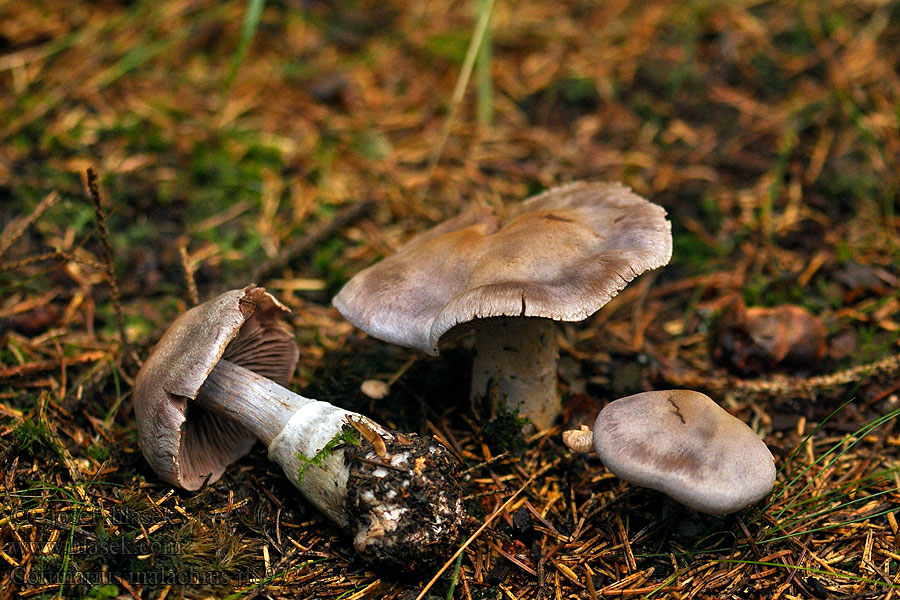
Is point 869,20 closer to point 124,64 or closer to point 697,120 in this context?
point 697,120

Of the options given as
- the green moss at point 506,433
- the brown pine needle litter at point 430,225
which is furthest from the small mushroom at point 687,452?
the green moss at point 506,433

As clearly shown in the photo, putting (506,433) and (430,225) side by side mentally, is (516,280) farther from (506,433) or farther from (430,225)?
(430,225)

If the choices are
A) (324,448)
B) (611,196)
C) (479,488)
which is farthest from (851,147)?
(324,448)


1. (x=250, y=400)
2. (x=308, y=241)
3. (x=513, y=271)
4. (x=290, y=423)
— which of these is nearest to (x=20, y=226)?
(x=308, y=241)

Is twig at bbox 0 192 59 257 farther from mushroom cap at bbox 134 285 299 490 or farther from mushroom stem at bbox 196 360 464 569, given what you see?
mushroom stem at bbox 196 360 464 569

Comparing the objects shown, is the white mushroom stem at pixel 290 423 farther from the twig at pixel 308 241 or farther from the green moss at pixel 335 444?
the twig at pixel 308 241

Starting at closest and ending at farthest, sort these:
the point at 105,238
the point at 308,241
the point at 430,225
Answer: the point at 105,238
the point at 308,241
the point at 430,225

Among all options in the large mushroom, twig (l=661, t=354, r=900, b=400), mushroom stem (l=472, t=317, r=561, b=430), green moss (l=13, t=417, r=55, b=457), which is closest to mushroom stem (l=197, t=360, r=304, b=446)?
the large mushroom
